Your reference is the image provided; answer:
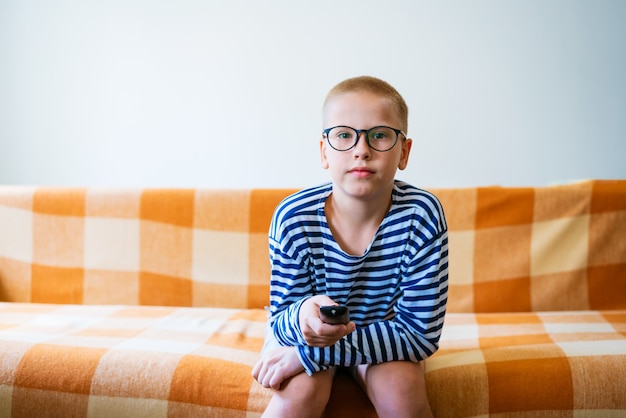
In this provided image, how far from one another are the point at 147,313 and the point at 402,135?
3.33 ft

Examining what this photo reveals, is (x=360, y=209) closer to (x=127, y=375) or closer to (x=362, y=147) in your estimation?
(x=362, y=147)

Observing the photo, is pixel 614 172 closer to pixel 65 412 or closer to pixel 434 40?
A: pixel 434 40

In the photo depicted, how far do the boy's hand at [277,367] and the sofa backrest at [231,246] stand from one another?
2.22 feet

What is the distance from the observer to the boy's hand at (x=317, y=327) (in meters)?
1.06

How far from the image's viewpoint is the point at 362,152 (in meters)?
1.16

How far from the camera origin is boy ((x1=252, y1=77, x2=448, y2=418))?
117 cm

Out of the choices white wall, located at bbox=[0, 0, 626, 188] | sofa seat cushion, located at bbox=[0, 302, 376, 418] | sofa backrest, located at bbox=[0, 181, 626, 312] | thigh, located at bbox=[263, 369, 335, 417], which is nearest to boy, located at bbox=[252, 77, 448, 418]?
thigh, located at bbox=[263, 369, 335, 417]

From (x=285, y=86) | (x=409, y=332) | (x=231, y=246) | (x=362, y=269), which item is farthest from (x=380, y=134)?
(x=285, y=86)

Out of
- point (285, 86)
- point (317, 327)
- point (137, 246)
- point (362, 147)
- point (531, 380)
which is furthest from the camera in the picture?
point (285, 86)

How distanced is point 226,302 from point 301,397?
2.69 feet

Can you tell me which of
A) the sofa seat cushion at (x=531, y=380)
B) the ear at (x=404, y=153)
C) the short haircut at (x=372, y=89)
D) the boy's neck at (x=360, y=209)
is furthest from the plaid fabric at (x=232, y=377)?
the short haircut at (x=372, y=89)

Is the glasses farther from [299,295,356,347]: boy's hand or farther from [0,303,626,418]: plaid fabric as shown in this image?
[0,303,626,418]: plaid fabric

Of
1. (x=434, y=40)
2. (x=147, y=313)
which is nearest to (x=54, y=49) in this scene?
(x=147, y=313)

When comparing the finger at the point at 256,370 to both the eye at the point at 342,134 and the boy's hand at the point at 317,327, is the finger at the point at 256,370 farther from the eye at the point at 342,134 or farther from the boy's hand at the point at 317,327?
the eye at the point at 342,134
